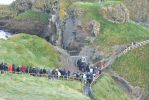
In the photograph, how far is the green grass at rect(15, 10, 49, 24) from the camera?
478ft

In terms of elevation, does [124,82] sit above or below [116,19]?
below

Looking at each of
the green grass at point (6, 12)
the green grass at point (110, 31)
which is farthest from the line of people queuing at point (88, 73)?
the green grass at point (6, 12)

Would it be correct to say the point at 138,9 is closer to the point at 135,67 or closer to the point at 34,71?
the point at 135,67

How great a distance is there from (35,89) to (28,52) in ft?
83.1

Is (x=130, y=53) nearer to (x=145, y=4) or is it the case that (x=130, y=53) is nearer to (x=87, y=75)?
(x=87, y=75)

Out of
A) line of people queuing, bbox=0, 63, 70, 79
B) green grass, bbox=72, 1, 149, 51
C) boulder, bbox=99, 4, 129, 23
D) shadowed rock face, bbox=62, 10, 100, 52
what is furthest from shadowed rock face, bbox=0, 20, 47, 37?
line of people queuing, bbox=0, 63, 70, 79

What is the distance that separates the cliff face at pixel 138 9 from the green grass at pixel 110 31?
16.7 metres

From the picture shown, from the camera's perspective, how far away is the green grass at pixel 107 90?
79.1m

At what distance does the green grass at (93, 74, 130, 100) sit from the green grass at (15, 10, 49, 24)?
55.2 m

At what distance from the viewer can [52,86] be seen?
2842 inches

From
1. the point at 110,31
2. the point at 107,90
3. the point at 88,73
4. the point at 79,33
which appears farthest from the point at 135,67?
the point at 88,73

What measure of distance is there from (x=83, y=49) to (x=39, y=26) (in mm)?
36439

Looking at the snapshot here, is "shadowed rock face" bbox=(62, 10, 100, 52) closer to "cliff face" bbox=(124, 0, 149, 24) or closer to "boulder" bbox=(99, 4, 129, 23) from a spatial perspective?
"boulder" bbox=(99, 4, 129, 23)

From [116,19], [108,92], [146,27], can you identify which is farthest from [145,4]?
[108,92]
